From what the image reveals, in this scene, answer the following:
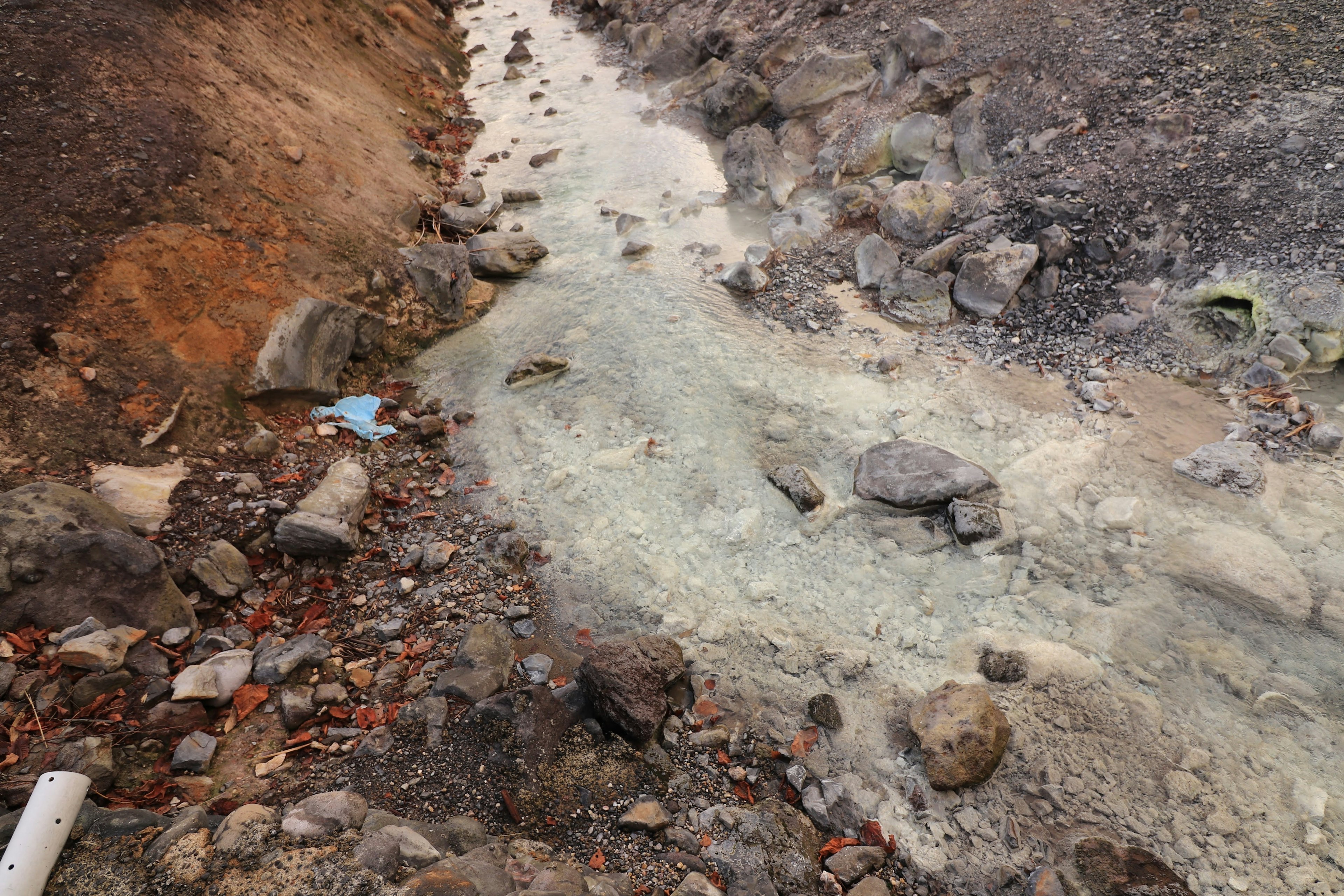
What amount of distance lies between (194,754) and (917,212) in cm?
517

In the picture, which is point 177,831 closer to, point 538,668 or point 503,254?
point 538,668

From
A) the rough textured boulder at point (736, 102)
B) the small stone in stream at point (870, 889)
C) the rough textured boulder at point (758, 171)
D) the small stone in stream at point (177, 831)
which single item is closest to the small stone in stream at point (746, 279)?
the rough textured boulder at point (758, 171)

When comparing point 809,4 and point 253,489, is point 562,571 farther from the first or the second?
point 809,4

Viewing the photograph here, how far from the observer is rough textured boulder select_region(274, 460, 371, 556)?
10.2 ft

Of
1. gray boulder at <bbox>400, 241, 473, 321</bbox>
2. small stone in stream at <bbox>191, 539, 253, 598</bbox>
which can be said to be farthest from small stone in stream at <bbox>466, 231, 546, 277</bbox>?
small stone in stream at <bbox>191, 539, 253, 598</bbox>

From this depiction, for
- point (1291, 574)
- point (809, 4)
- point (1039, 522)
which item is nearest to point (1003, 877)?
point (1039, 522)

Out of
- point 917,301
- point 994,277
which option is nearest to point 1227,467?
point 994,277

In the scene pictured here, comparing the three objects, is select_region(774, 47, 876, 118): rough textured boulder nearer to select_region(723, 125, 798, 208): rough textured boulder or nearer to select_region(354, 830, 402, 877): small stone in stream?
select_region(723, 125, 798, 208): rough textured boulder

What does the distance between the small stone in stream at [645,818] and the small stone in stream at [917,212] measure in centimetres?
422

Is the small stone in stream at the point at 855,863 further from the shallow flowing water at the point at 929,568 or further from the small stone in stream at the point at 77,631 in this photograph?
the small stone in stream at the point at 77,631

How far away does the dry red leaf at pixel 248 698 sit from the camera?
2.51 m

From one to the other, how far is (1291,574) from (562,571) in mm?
3239

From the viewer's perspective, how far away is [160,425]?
133 inches

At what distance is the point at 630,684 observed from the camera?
256 cm
